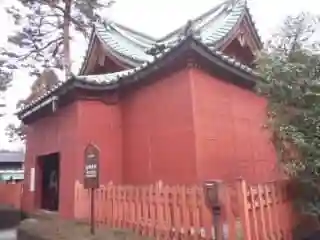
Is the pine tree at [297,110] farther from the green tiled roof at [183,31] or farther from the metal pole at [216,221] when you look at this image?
the green tiled roof at [183,31]

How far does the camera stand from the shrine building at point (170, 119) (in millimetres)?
7590

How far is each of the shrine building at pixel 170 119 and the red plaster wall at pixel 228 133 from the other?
21 millimetres

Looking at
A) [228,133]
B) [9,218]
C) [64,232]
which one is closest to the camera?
[64,232]

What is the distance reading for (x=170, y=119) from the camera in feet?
26.3

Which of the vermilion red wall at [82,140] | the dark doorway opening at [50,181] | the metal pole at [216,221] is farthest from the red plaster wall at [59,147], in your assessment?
the metal pole at [216,221]

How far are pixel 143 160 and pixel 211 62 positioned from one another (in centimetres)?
277

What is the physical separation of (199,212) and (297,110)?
221 centimetres

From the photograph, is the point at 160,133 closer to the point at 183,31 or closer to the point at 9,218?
the point at 183,31

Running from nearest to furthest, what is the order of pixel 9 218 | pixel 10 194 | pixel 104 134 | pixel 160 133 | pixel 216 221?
pixel 216 221 < pixel 160 133 < pixel 104 134 < pixel 9 218 < pixel 10 194

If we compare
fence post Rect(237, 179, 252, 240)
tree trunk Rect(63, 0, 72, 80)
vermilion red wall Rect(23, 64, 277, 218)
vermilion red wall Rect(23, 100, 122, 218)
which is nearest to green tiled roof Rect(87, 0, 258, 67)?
vermilion red wall Rect(23, 64, 277, 218)

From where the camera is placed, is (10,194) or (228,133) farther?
(10,194)

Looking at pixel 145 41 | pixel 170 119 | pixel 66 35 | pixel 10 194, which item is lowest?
pixel 10 194

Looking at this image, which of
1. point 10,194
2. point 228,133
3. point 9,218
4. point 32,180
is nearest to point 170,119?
point 228,133

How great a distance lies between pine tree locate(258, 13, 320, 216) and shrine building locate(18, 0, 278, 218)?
1202 mm
